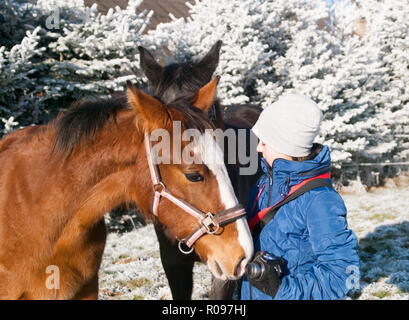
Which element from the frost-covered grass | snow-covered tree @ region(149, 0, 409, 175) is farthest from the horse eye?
snow-covered tree @ region(149, 0, 409, 175)

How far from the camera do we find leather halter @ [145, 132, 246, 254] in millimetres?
1604

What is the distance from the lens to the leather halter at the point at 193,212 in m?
1.60

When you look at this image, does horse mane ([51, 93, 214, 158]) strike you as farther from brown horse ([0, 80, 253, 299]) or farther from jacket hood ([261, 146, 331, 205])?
jacket hood ([261, 146, 331, 205])

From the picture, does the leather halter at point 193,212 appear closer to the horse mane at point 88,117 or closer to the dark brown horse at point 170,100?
the horse mane at point 88,117

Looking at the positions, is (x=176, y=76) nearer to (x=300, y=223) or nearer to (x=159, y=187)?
(x=159, y=187)

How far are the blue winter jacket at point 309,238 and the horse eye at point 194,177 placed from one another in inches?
15.7

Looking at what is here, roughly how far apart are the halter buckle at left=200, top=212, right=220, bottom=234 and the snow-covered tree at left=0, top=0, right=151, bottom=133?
4.15 metres

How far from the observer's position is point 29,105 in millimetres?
5156

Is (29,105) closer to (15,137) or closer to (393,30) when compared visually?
(15,137)

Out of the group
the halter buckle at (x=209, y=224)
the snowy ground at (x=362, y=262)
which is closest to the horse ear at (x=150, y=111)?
the halter buckle at (x=209, y=224)

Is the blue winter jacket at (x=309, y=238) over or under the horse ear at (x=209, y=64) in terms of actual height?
under

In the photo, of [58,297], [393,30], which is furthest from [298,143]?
[393,30]

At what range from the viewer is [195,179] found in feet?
5.49
